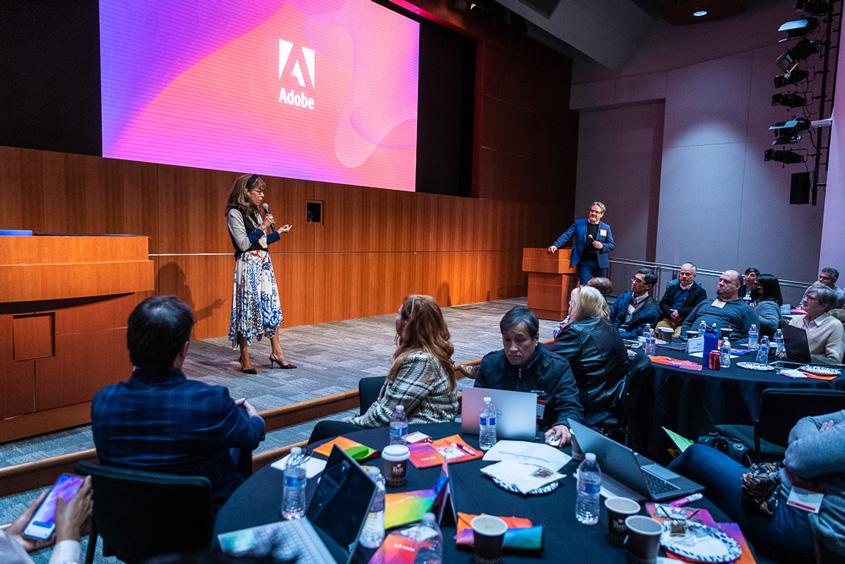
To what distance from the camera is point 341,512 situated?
135 centimetres

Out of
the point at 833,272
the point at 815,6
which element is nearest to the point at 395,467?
the point at 833,272

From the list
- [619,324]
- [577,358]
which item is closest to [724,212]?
[619,324]

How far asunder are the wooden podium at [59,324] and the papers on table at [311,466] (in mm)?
2437

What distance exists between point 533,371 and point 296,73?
6.09 metres

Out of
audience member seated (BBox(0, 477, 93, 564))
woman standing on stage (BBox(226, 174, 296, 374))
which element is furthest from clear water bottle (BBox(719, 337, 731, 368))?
woman standing on stage (BBox(226, 174, 296, 374))

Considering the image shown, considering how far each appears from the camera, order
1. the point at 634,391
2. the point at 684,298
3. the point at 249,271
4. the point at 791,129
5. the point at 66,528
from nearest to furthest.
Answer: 1. the point at 66,528
2. the point at 634,391
3. the point at 249,271
4. the point at 684,298
5. the point at 791,129

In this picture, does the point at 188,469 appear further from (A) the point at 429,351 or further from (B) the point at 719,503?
(B) the point at 719,503

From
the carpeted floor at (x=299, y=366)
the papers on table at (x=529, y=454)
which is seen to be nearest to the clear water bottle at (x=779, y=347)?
the papers on table at (x=529, y=454)

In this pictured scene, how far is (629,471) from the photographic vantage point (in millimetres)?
1601

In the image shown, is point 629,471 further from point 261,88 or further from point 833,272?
point 261,88

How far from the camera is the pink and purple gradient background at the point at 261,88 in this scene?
5.75 metres

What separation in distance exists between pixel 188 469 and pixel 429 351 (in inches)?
44.5

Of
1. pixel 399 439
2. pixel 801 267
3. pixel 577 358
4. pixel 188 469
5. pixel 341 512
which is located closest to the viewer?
pixel 341 512

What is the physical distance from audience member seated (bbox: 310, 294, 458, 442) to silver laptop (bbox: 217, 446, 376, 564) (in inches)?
34.8
